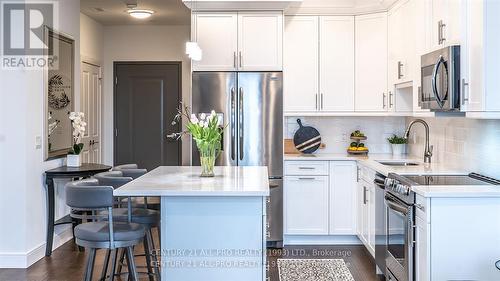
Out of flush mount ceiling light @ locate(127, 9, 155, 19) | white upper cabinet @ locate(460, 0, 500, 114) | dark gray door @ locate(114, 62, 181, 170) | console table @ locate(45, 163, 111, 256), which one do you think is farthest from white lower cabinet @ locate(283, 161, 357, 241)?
dark gray door @ locate(114, 62, 181, 170)

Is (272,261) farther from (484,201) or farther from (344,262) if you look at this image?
(484,201)

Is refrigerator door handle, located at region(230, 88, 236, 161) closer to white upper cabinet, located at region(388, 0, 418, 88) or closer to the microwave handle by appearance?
white upper cabinet, located at region(388, 0, 418, 88)

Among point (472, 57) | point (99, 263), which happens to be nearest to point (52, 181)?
point (99, 263)

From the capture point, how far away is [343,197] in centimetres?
524

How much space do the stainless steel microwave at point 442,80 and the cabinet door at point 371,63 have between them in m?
1.58

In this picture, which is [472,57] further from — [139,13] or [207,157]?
[139,13]

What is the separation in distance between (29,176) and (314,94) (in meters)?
2.99

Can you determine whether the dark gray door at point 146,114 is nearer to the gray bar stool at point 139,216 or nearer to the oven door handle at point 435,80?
the gray bar stool at point 139,216

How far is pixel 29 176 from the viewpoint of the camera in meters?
4.54

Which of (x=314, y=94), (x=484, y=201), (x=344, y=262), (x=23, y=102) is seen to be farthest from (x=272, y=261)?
(x=23, y=102)

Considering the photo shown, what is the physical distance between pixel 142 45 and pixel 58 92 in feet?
9.10

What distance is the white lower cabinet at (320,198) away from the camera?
5.23m

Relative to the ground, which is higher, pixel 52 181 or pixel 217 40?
pixel 217 40

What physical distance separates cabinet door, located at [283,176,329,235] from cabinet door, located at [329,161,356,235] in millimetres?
84
